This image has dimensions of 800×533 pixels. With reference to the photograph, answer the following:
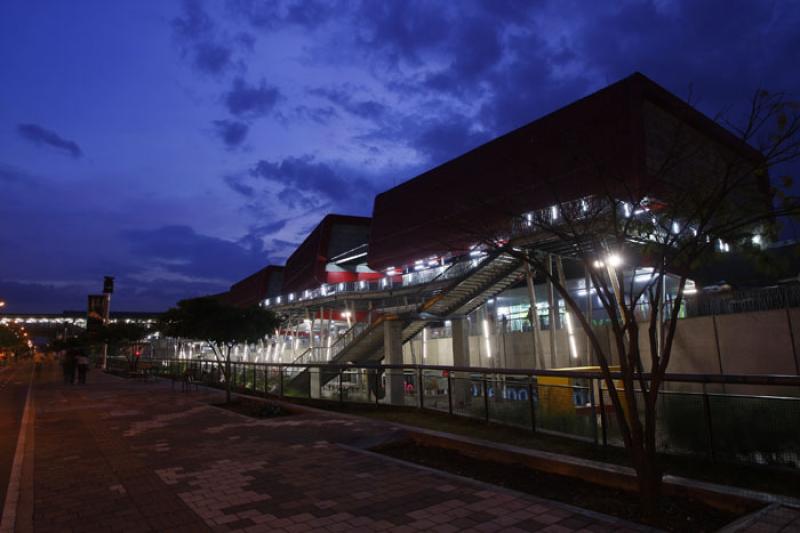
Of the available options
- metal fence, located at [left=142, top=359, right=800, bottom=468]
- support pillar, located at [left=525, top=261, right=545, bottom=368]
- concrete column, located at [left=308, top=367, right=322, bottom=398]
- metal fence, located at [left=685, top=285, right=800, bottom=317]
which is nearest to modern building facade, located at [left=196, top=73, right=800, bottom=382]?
support pillar, located at [left=525, top=261, right=545, bottom=368]

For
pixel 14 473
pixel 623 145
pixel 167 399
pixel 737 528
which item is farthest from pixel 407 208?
pixel 737 528

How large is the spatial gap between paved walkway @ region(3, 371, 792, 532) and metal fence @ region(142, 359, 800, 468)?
7.91 feet

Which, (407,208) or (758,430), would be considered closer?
(758,430)

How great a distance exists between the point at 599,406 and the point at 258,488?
545cm

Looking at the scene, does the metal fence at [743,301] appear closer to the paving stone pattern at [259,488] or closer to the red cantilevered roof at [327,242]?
the paving stone pattern at [259,488]

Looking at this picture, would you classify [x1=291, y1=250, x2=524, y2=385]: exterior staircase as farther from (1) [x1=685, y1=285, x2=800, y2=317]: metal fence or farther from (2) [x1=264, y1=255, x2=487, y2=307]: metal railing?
(2) [x1=264, y1=255, x2=487, y2=307]: metal railing

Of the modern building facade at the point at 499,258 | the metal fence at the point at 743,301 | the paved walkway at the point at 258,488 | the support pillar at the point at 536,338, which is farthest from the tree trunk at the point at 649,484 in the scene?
the support pillar at the point at 536,338

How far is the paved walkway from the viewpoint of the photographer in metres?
5.12

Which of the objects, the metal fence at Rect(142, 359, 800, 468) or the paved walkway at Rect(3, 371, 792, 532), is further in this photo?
the metal fence at Rect(142, 359, 800, 468)

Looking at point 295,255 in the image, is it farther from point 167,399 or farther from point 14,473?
point 14,473

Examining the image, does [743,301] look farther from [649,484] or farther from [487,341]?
[649,484]

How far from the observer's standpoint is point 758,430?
6473mm

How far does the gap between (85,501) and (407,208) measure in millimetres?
39908

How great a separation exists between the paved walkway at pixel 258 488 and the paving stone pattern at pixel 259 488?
0.02 metres
